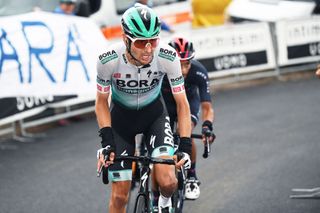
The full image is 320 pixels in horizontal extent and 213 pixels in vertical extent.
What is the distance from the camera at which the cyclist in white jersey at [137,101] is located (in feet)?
22.5

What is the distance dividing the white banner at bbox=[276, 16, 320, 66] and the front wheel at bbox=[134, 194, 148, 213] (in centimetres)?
1193

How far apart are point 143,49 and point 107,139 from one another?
2.63 ft

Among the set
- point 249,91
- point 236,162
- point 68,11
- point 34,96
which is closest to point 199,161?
point 236,162

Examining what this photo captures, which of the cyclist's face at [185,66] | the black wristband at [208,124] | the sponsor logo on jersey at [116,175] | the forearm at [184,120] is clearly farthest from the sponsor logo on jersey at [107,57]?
the black wristband at [208,124]

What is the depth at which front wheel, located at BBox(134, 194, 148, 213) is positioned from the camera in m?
7.06

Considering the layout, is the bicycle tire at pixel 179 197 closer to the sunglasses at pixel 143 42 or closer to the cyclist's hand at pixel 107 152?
the cyclist's hand at pixel 107 152

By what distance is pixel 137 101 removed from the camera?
24.8 ft

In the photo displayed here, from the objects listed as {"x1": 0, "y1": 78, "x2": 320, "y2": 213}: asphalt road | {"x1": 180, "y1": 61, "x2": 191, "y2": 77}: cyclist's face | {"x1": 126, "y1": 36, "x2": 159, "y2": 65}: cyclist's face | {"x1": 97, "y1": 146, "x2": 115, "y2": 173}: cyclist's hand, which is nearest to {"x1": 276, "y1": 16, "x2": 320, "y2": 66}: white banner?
{"x1": 0, "y1": 78, "x2": 320, "y2": 213}: asphalt road

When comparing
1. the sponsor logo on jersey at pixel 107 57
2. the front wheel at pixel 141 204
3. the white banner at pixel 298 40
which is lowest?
the white banner at pixel 298 40

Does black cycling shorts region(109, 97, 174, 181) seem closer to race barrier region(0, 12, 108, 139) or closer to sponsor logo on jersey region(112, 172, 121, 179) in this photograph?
sponsor logo on jersey region(112, 172, 121, 179)

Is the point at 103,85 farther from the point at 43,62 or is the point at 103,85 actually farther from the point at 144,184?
the point at 43,62

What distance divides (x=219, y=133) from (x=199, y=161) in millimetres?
1915

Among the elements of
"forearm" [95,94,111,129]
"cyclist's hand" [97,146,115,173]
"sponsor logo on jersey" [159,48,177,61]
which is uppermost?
"sponsor logo on jersey" [159,48,177,61]

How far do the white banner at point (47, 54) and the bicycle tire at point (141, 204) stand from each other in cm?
603
